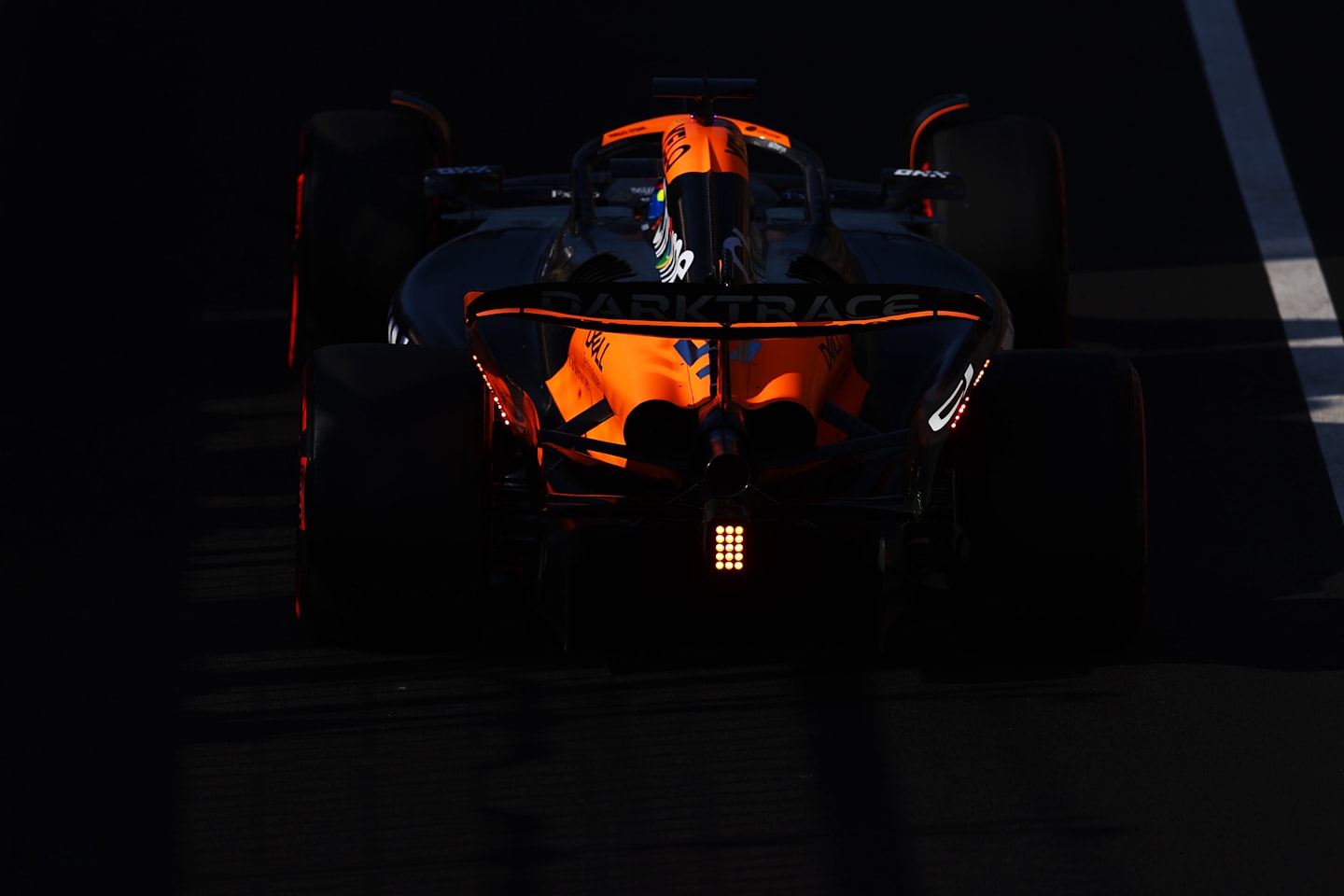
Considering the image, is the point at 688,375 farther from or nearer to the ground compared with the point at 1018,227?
nearer to the ground

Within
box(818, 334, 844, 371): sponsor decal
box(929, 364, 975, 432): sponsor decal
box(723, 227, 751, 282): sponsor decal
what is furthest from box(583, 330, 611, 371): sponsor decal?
box(929, 364, 975, 432): sponsor decal

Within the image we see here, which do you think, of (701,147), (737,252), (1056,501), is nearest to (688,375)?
(737,252)

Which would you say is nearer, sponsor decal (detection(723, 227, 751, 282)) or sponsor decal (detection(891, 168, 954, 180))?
sponsor decal (detection(723, 227, 751, 282))

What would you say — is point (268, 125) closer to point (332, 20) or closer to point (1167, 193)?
point (332, 20)

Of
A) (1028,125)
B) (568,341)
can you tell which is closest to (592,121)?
(1028,125)

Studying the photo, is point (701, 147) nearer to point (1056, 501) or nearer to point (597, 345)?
point (597, 345)

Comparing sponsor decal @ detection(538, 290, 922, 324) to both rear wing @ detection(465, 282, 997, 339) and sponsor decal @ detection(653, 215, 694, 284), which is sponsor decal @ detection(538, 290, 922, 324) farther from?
sponsor decal @ detection(653, 215, 694, 284)

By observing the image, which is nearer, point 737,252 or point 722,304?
point 722,304

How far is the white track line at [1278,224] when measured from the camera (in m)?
11.3

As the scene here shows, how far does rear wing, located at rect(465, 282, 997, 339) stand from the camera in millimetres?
8109

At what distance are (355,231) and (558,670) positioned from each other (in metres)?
2.85

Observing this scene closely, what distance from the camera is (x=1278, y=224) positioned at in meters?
13.4

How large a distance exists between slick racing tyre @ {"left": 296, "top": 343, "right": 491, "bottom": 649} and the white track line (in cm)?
371

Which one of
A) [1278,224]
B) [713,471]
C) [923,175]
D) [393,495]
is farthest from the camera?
[1278,224]
